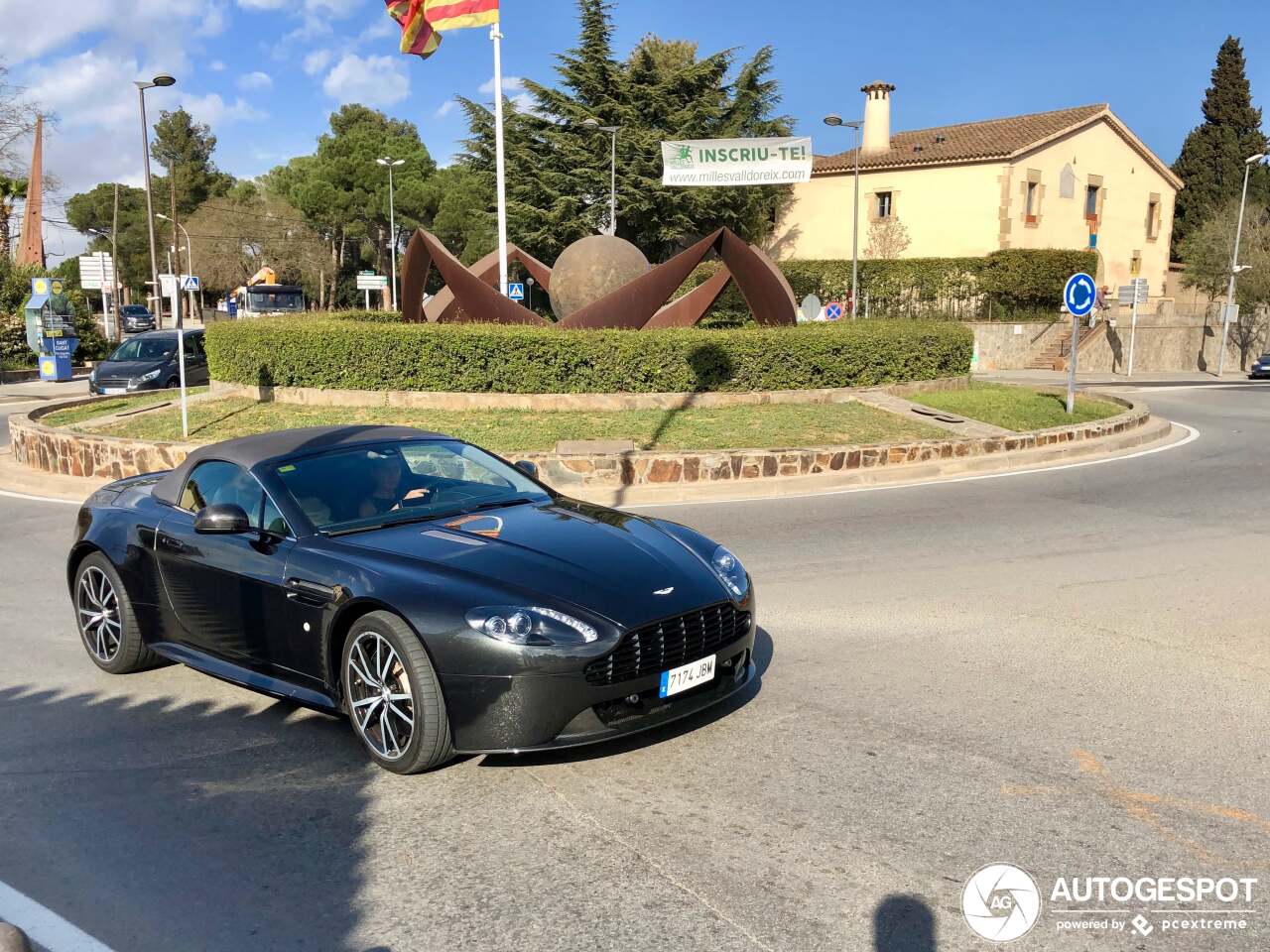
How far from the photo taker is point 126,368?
23.7 metres

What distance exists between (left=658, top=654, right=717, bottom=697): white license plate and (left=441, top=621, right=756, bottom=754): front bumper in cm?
4

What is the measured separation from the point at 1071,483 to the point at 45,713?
11252mm

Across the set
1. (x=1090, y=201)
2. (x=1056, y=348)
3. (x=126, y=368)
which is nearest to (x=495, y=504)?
(x=126, y=368)

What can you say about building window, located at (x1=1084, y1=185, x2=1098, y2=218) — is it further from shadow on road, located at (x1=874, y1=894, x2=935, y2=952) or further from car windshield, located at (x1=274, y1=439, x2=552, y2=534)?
shadow on road, located at (x1=874, y1=894, x2=935, y2=952)

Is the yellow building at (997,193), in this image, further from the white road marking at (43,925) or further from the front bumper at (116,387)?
the white road marking at (43,925)

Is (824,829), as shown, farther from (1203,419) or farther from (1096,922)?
(1203,419)

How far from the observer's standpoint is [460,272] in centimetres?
1766

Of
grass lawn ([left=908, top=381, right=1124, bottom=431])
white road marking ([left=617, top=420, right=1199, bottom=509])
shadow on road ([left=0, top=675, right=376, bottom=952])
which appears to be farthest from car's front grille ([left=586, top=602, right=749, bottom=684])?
grass lawn ([left=908, top=381, right=1124, bottom=431])

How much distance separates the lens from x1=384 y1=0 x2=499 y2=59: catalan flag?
751 inches

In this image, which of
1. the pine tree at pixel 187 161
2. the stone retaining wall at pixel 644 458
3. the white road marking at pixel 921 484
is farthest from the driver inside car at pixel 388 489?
the pine tree at pixel 187 161

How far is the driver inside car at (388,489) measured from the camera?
5.25 m

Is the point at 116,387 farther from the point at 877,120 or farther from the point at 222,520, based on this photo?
the point at 877,120

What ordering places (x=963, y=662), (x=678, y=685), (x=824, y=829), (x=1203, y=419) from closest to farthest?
(x=824, y=829)
(x=678, y=685)
(x=963, y=662)
(x=1203, y=419)

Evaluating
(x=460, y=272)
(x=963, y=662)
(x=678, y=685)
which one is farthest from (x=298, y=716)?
(x=460, y=272)
